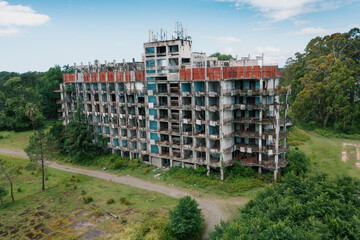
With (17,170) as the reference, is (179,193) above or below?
below

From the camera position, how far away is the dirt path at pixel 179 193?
122ft

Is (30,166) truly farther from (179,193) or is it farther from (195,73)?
(195,73)

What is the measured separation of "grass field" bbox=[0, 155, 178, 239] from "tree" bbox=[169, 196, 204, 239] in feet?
6.60

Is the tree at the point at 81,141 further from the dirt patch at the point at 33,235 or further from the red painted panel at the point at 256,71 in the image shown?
the red painted panel at the point at 256,71

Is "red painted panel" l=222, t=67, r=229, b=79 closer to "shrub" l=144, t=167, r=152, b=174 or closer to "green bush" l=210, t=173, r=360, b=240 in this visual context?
"green bush" l=210, t=173, r=360, b=240

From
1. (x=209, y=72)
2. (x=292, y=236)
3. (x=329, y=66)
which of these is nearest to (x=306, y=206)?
(x=292, y=236)

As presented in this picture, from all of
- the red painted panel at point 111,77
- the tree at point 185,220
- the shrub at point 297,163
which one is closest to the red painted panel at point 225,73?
the shrub at point 297,163

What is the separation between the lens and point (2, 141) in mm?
82812

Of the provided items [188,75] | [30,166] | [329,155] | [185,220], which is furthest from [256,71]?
[30,166]

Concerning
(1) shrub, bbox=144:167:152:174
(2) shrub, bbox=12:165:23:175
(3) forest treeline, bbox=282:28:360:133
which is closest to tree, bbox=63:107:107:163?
(2) shrub, bbox=12:165:23:175

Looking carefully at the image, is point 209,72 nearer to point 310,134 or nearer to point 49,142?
point 49,142

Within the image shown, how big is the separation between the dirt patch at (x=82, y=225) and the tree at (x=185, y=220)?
12.4m

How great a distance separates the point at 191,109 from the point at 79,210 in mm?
24895

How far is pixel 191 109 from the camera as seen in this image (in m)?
48.7
